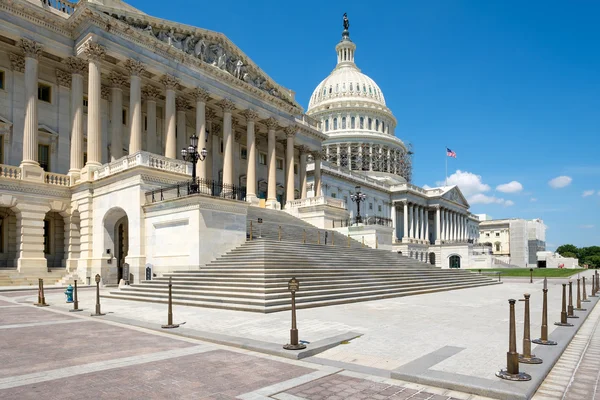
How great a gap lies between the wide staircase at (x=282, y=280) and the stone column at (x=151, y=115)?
49.9 ft

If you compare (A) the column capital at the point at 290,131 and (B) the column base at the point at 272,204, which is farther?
(A) the column capital at the point at 290,131

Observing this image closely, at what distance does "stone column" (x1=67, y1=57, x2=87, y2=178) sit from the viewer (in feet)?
110

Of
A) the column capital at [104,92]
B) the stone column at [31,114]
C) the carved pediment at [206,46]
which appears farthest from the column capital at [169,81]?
the stone column at [31,114]

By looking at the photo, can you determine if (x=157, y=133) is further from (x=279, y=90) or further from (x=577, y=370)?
(x=577, y=370)

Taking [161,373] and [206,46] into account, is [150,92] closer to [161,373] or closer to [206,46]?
[206,46]

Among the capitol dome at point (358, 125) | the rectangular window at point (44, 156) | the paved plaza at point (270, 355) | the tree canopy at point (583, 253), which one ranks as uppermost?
the capitol dome at point (358, 125)

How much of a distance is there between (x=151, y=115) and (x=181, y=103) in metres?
3.67

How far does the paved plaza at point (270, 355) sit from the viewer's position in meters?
7.41

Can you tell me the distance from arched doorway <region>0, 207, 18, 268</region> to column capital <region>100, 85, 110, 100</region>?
12224 millimetres

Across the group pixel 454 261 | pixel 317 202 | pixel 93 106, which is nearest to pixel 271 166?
pixel 317 202

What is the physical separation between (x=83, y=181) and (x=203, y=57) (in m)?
17.0

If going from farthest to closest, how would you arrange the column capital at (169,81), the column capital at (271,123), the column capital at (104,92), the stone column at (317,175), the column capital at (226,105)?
1. the stone column at (317,175)
2. the column capital at (271,123)
3. the column capital at (226,105)
4. the column capital at (169,81)
5. the column capital at (104,92)

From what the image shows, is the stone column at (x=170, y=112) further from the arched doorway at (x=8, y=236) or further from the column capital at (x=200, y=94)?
the arched doorway at (x=8, y=236)

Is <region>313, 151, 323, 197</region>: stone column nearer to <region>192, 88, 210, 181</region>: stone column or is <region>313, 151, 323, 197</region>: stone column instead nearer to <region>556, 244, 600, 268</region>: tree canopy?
<region>192, 88, 210, 181</region>: stone column
